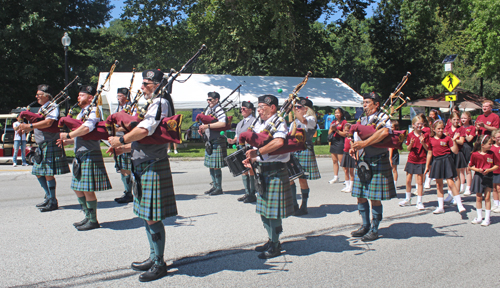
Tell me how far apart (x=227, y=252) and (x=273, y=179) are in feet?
3.19

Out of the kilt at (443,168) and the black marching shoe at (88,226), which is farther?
the kilt at (443,168)

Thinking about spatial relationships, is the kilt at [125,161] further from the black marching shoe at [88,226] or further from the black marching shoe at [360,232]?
the black marching shoe at [360,232]

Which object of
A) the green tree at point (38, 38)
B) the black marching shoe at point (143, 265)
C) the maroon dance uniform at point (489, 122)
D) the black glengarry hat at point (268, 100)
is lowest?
the black marching shoe at point (143, 265)

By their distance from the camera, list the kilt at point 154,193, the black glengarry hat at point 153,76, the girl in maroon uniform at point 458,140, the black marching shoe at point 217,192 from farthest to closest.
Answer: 1. the black marching shoe at point 217,192
2. the girl in maroon uniform at point 458,140
3. the black glengarry hat at point 153,76
4. the kilt at point 154,193

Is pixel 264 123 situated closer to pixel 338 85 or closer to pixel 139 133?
pixel 139 133

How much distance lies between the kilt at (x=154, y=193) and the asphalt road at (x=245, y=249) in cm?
59

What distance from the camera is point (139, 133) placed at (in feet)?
11.9

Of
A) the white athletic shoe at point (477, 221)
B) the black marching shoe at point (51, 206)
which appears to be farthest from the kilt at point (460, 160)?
the black marching shoe at point (51, 206)

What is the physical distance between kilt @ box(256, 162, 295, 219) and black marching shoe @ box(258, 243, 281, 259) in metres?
0.37

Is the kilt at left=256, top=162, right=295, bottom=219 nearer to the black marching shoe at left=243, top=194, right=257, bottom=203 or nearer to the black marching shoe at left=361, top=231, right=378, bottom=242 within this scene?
the black marching shoe at left=361, top=231, right=378, bottom=242

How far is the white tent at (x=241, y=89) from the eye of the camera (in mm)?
16422

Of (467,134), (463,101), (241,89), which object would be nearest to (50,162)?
(467,134)

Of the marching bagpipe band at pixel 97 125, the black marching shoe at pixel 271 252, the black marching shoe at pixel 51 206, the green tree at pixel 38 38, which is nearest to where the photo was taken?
the black marching shoe at pixel 271 252

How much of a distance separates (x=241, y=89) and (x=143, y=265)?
1513cm
